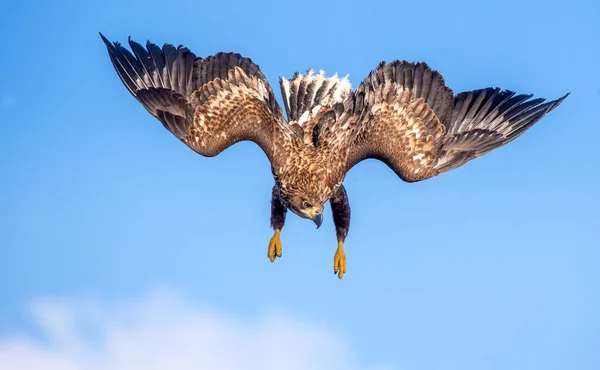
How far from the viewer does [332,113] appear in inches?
615

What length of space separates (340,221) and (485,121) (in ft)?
10.3

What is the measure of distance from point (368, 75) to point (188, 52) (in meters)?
3.07

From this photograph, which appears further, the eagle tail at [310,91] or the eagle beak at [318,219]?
the eagle tail at [310,91]

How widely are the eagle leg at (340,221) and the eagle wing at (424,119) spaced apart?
0.73 meters

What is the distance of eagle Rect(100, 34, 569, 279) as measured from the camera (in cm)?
1575

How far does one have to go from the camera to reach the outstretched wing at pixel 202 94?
637 inches

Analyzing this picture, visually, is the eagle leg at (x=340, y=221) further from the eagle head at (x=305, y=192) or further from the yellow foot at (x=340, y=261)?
the eagle head at (x=305, y=192)

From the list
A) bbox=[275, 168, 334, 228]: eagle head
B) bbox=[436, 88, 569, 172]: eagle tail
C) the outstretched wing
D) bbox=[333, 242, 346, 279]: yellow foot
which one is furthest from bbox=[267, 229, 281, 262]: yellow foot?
bbox=[436, 88, 569, 172]: eagle tail

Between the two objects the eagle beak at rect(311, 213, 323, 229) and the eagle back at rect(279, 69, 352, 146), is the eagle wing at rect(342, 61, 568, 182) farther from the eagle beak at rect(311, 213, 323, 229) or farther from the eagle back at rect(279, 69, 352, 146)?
the eagle beak at rect(311, 213, 323, 229)

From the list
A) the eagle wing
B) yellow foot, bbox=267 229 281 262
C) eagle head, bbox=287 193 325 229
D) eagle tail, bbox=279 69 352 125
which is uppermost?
eagle tail, bbox=279 69 352 125

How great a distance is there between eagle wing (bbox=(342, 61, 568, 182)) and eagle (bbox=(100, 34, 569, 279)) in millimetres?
17

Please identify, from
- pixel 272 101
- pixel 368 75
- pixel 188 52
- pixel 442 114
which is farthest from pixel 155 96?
pixel 442 114

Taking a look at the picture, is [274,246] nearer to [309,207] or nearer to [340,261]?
[340,261]

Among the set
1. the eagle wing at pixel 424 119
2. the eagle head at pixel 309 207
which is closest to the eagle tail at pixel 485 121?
the eagle wing at pixel 424 119
